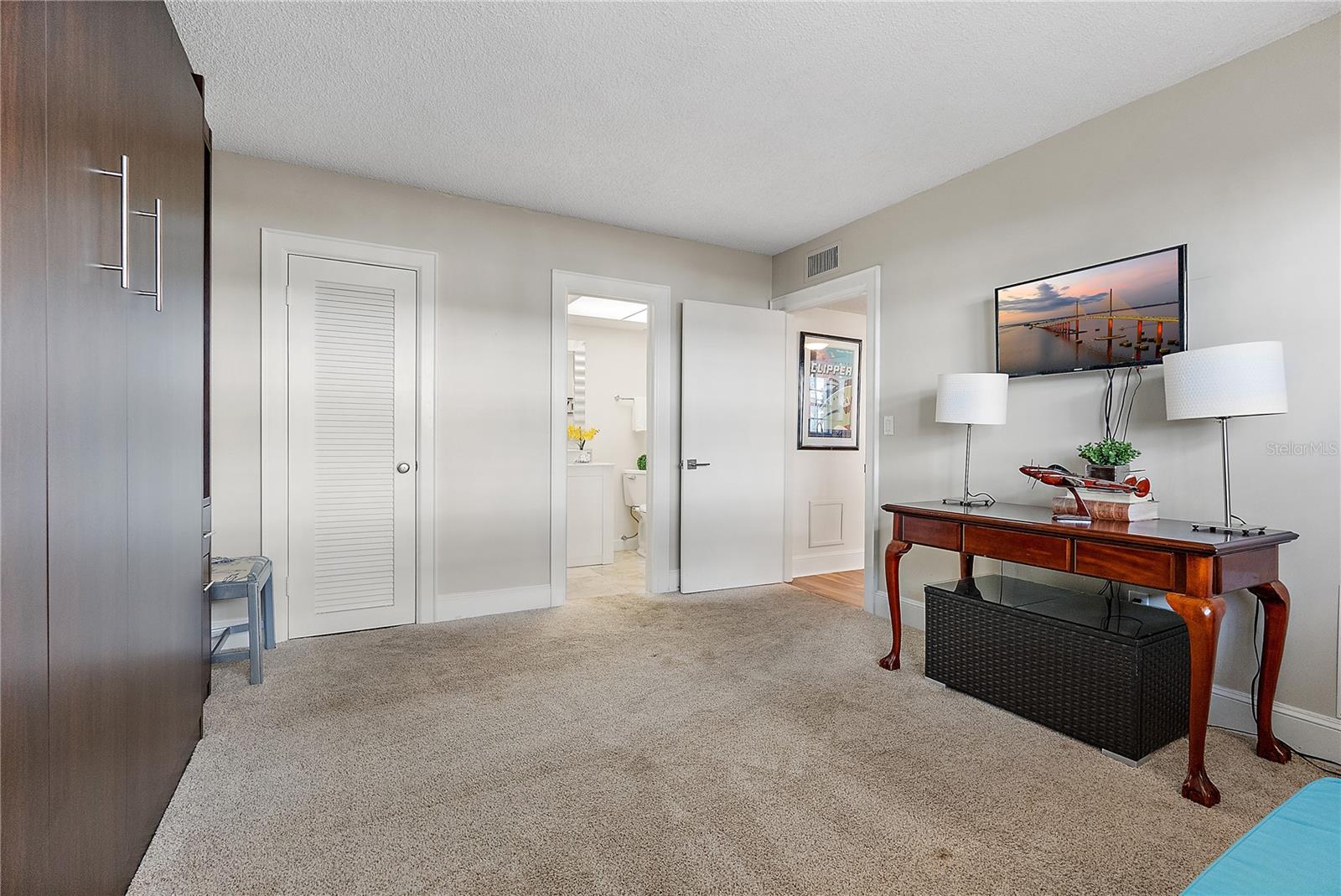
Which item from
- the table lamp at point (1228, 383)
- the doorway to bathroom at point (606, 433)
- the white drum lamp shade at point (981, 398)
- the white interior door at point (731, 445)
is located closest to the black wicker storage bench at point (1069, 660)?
the table lamp at point (1228, 383)

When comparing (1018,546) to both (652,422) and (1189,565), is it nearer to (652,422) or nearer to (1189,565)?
(1189,565)

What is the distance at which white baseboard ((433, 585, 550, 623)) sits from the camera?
385cm

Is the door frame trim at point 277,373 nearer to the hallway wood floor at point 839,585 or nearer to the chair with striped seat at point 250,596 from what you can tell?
the chair with striped seat at point 250,596

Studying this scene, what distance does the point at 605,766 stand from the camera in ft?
6.95

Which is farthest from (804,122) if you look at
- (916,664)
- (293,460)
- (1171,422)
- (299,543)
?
(299,543)

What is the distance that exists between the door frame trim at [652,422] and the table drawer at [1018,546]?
2.26m

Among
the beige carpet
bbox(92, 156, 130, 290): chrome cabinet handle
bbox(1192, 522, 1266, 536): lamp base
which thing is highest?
bbox(92, 156, 130, 290): chrome cabinet handle

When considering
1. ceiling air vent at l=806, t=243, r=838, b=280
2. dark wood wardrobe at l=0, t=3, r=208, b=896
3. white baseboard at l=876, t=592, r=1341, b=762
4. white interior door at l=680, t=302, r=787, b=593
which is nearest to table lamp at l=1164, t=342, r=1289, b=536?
white baseboard at l=876, t=592, r=1341, b=762

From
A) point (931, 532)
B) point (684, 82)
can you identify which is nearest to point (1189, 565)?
point (931, 532)

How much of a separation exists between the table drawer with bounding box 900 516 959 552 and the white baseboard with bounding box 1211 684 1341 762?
3.44ft

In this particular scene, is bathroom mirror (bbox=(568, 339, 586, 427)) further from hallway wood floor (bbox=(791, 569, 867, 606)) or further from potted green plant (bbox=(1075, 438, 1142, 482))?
potted green plant (bbox=(1075, 438, 1142, 482))

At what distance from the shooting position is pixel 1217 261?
8.13ft

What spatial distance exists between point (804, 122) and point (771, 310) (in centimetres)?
200

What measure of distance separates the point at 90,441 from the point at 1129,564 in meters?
2.75
